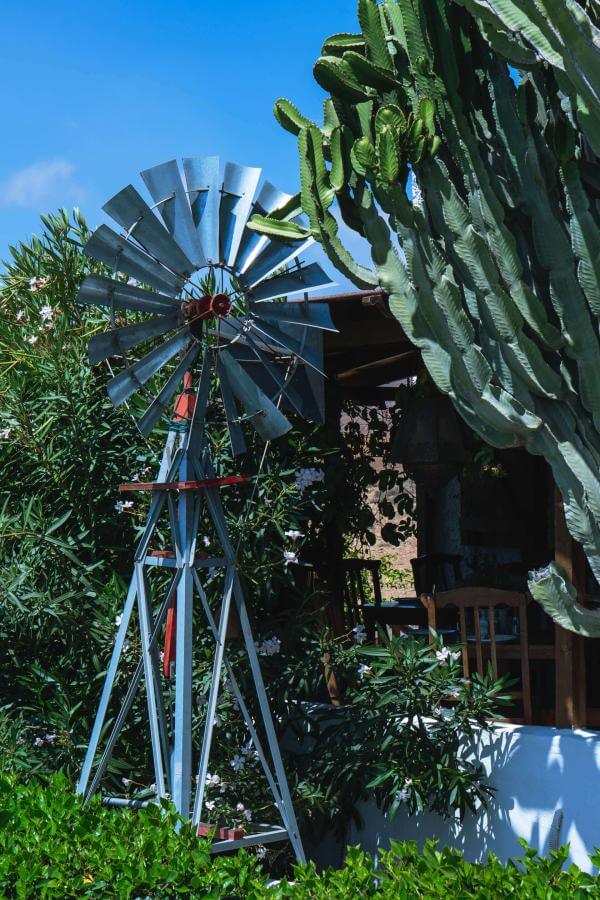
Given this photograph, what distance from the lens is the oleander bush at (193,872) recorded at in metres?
3.05

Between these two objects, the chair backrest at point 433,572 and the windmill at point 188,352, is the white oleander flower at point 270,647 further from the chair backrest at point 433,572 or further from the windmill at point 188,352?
the chair backrest at point 433,572

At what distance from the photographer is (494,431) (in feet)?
10.6

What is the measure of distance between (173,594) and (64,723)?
1295 mm

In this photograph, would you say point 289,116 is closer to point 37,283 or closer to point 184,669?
point 184,669

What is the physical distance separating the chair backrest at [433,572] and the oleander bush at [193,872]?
15.5ft

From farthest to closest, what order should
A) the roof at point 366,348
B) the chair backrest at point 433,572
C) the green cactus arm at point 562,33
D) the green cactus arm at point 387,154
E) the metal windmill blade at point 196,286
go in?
the chair backrest at point 433,572 → the roof at point 366,348 → the metal windmill blade at point 196,286 → the green cactus arm at point 387,154 → the green cactus arm at point 562,33

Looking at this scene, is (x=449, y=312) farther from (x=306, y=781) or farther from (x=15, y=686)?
(x=15, y=686)

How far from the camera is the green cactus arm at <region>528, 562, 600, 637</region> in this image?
3.21 metres

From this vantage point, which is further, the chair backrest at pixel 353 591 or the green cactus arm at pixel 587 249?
the chair backrest at pixel 353 591

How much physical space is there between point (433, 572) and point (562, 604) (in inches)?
198

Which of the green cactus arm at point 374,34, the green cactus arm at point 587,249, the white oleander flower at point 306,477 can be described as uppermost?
the green cactus arm at point 374,34

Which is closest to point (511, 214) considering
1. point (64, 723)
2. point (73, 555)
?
point (73, 555)

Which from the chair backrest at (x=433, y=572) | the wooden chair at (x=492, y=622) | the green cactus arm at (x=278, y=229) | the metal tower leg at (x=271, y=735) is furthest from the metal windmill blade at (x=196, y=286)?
the chair backrest at (x=433, y=572)

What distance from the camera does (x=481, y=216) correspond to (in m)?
3.26
